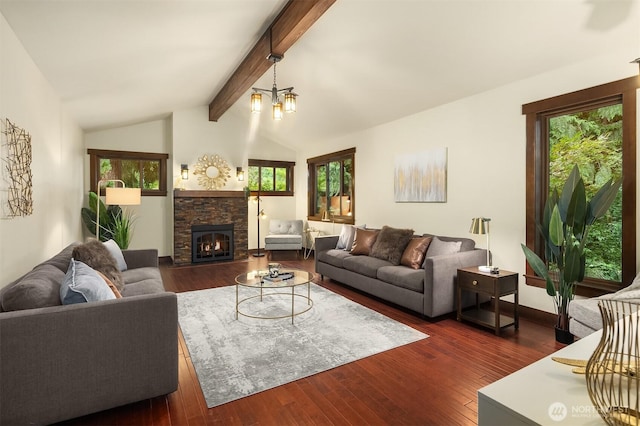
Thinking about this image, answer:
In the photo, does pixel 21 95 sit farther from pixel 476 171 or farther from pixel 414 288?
pixel 476 171

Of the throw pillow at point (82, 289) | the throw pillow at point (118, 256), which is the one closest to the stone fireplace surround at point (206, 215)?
the throw pillow at point (118, 256)

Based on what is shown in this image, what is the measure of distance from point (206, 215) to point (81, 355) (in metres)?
5.25

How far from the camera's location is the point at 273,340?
3055 millimetres

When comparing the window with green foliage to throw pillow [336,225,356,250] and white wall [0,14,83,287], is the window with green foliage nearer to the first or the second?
throw pillow [336,225,356,250]

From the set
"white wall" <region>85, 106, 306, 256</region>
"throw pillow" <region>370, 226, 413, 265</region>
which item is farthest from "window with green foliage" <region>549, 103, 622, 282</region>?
"white wall" <region>85, 106, 306, 256</region>

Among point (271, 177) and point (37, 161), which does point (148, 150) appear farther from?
point (37, 161)

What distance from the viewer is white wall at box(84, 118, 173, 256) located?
21.7ft

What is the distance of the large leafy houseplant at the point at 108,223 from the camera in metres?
5.82

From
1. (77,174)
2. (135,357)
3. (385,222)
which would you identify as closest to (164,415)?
(135,357)

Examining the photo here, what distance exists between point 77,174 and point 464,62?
5992 millimetres

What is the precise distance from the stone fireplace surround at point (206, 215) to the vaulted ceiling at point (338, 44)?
215 centimetres

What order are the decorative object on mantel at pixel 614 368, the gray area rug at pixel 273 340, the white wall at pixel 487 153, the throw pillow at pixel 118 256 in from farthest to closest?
the throw pillow at pixel 118 256, the white wall at pixel 487 153, the gray area rug at pixel 273 340, the decorative object on mantel at pixel 614 368

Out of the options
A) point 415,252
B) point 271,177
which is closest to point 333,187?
point 271,177
